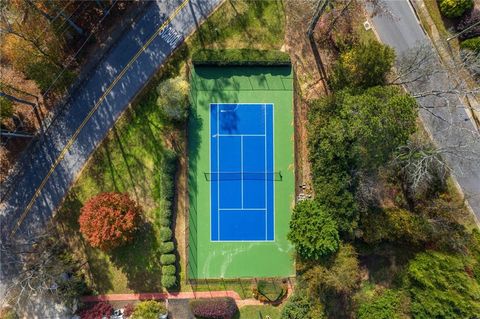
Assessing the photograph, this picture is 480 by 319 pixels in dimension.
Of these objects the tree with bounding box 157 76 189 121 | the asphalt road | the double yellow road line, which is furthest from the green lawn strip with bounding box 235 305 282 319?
the double yellow road line

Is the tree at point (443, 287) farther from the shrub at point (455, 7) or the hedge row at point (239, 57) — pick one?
the shrub at point (455, 7)

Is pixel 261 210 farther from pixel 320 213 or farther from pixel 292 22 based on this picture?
pixel 292 22

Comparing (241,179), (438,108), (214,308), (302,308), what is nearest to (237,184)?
(241,179)

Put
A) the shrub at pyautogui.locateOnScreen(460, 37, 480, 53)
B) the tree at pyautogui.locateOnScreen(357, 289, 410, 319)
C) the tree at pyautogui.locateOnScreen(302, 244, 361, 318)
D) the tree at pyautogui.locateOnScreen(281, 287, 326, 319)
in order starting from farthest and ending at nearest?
the shrub at pyautogui.locateOnScreen(460, 37, 480, 53) → the tree at pyautogui.locateOnScreen(281, 287, 326, 319) → the tree at pyautogui.locateOnScreen(357, 289, 410, 319) → the tree at pyautogui.locateOnScreen(302, 244, 361, 318)

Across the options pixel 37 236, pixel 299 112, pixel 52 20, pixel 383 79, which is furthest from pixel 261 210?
pixel 52 20

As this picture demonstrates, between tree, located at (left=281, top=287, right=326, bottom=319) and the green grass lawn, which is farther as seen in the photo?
the green grass lawn

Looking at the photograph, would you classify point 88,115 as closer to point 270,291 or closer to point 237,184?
point 237,184

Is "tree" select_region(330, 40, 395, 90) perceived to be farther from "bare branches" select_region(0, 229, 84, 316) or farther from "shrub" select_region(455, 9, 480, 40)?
"bare branches" select_region(0, 229, 84, 316)
